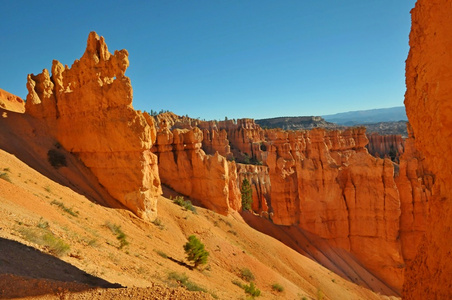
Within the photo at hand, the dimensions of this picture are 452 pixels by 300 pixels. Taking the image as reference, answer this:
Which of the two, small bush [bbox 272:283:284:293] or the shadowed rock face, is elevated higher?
the shadowed rock face

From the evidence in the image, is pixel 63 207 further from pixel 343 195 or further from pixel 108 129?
pixel 343 195

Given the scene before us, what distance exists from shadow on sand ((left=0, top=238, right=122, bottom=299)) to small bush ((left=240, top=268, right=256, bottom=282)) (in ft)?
35.7

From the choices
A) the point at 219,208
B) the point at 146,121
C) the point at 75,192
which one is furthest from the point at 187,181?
the point at 75,192

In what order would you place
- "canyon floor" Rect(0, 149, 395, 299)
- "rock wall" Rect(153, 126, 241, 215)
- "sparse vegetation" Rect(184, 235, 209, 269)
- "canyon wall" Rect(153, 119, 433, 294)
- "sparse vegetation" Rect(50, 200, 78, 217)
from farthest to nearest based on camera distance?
1. "rock wall" Rect(153, 126, 241, 215)
2. "canyon wall" Rect(153, 119, 433, 294)
3. "sparse vegetation" Rect(184, 235, 209, 269)
4. "sparse vegetation" Rect(50, 200, 78, 217)
5. "canyon floor" Rect(0, 149, 395, 299)

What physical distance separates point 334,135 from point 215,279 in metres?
41.2

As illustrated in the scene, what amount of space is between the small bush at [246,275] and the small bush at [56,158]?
10672 millimetres

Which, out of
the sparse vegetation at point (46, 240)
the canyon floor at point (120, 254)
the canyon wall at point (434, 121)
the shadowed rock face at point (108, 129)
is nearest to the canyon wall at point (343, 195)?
the canyon floor at point (120, 254)

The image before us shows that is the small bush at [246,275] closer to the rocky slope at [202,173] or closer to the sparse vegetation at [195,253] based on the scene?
the rocky slope at [202,173]

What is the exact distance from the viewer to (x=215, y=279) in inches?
609

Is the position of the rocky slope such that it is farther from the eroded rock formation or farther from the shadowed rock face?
the eroded rock formation

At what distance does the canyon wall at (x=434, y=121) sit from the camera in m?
6.33

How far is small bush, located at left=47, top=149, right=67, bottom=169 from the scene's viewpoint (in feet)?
57.9

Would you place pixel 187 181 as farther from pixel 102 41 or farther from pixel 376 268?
pixel 376 268

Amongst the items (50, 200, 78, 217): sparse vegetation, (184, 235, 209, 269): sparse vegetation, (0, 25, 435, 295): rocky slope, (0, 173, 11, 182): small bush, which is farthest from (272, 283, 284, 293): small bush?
(0, 173, 11, 182): small bush
